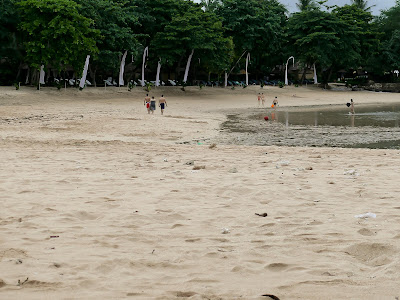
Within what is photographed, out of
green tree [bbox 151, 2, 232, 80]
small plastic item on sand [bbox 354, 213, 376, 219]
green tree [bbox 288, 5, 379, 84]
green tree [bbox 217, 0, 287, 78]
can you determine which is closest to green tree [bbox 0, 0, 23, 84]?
green tree [bbox 151, 2, 232, 80]

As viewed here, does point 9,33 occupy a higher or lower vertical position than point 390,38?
lower

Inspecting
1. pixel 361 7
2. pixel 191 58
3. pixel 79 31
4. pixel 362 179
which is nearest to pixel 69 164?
pixel 362 179

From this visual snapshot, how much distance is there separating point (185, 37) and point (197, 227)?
152ft

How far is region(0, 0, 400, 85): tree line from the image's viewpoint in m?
40.8

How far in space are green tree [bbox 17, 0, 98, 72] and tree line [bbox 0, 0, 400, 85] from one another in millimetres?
78

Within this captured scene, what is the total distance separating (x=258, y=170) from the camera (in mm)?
9055

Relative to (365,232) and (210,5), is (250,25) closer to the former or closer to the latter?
(210,5)

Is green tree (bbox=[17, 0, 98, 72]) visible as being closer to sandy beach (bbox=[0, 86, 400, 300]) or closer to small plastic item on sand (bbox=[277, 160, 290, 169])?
sandy beach (bbox=[0, 86, 400, 300])

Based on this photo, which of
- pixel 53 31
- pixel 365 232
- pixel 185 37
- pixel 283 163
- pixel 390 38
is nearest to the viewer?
pixel 365 232

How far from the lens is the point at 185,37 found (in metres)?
50.1

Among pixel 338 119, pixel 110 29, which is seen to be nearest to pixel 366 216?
pixel 338 119

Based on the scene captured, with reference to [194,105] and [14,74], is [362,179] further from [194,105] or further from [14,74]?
[14,74]

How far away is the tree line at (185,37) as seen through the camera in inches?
1608

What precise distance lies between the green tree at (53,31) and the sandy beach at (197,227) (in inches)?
1224
